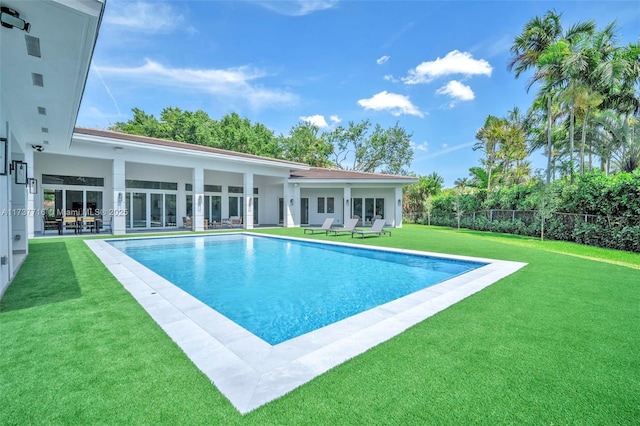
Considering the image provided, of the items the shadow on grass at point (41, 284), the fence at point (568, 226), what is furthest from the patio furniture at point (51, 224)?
the fence at point (568, 226)

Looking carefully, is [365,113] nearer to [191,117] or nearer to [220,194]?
[191,117]

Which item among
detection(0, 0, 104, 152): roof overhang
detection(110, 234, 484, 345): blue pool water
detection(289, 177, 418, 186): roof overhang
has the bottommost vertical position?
detection(110, 234, 484, 345): blue pool water

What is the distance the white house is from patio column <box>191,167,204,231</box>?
6 cm

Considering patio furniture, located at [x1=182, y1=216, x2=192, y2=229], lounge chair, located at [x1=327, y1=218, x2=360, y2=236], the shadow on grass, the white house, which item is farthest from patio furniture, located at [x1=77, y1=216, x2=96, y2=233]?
lounge chair, located at [x1=327, y1=218, x2=360, y2=236]

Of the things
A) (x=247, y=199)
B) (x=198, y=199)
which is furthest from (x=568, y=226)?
(x=198, y=199)

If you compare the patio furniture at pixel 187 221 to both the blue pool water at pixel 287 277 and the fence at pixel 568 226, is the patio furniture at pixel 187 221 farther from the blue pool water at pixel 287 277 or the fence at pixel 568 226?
the fence at pixel 568 226

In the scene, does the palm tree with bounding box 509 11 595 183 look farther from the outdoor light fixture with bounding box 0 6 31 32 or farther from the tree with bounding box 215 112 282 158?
the tree with bounding box 215 112 282 158

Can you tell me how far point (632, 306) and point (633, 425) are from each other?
408 centimetres

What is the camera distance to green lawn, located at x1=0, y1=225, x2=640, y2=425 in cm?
235

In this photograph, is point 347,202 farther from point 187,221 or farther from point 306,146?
point 306,146

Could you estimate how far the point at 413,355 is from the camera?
3.31m

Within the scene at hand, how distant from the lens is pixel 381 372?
2.97m

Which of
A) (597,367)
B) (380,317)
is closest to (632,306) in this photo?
(597,367)

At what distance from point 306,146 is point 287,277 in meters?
34.6
